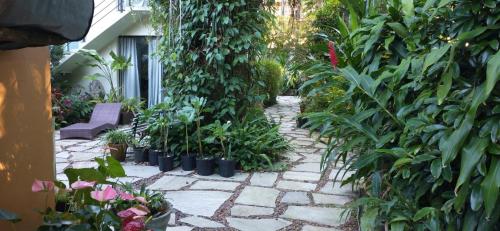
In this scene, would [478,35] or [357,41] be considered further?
[357,41]

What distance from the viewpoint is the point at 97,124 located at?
7773mm

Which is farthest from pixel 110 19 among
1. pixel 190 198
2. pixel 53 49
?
pixel 190 198

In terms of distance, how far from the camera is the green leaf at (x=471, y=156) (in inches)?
64.1

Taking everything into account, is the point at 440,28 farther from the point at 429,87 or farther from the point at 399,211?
the point at 399,211

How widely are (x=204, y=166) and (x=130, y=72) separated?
5.93 meters

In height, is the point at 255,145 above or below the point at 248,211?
above

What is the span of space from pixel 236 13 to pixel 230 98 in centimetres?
104

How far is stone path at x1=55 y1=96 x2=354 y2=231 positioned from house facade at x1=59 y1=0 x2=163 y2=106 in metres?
4.37

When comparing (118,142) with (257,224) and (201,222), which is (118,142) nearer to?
(201,222)

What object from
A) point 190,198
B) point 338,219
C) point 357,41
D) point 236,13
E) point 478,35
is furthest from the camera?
point 236,13

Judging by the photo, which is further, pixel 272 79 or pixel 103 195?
pixel 272 79

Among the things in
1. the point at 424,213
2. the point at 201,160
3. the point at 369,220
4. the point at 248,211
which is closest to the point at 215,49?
the point at 201,160

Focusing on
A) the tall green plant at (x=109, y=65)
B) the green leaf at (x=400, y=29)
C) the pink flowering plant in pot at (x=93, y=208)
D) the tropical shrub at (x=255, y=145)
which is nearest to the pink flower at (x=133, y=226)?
the pink flowering plant in pot at (x=93, y=208)

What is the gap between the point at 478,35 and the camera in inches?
69.9
